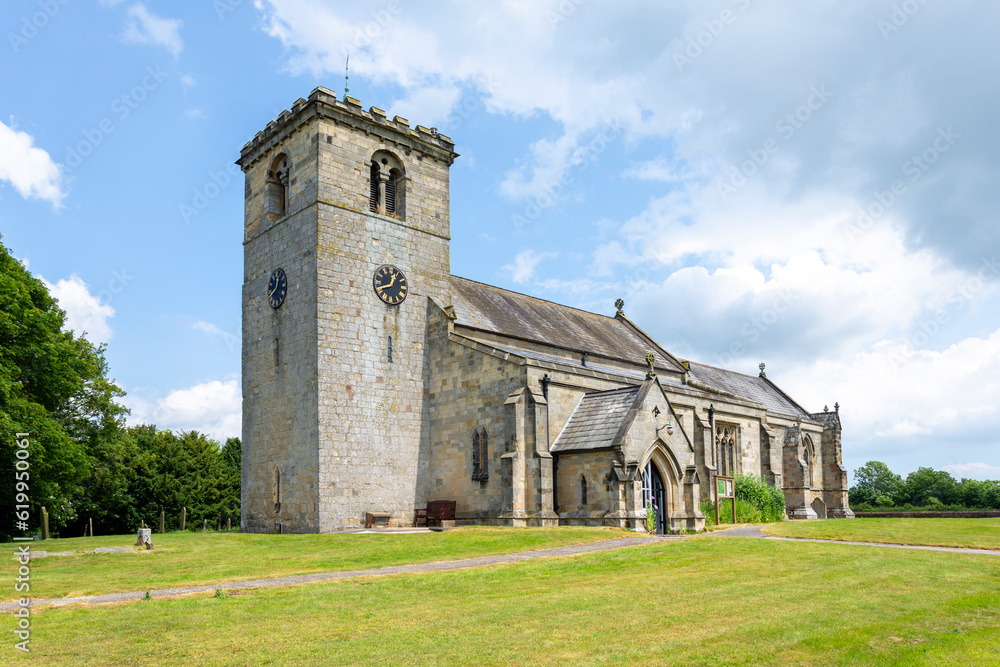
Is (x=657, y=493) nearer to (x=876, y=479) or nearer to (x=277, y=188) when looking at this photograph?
(x=277, y=188)

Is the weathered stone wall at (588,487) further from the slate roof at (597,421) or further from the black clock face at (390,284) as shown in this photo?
the black clock face at (390,284)

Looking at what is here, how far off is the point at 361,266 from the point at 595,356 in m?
14.8

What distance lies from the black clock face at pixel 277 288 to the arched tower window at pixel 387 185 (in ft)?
16.0

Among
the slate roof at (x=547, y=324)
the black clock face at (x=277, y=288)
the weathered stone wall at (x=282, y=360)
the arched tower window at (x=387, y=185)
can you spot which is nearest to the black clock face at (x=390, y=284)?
the arched tower window at (x=387, y=185)

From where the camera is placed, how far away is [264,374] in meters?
34.0

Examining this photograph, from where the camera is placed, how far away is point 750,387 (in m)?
61.4

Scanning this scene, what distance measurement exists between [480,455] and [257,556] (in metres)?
11.4

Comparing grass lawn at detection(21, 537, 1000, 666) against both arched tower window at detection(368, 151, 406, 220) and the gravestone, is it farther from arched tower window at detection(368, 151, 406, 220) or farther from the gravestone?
→ arched tower window at detection(368, 151, 406, 220)

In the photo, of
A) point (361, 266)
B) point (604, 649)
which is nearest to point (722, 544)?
point (604, 649)

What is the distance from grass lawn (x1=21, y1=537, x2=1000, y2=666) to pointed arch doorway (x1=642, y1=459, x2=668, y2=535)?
1237 cm

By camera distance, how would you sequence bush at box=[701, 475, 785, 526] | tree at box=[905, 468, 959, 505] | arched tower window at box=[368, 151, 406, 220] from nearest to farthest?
1. arched tower window at box=[368, 151, 406, 220]
2. bush at box=[701, 475, 785, 526]
3. tree at box=[905, 468, 959, 505]

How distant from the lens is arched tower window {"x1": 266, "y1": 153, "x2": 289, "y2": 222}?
34794 millimetres

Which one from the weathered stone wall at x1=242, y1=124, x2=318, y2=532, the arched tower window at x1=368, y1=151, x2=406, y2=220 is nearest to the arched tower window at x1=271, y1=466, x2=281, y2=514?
the weathered stone wall at x1=242, y1=124, x2=318, y2=532

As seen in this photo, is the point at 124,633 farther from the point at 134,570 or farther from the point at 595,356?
the point at 595,356
